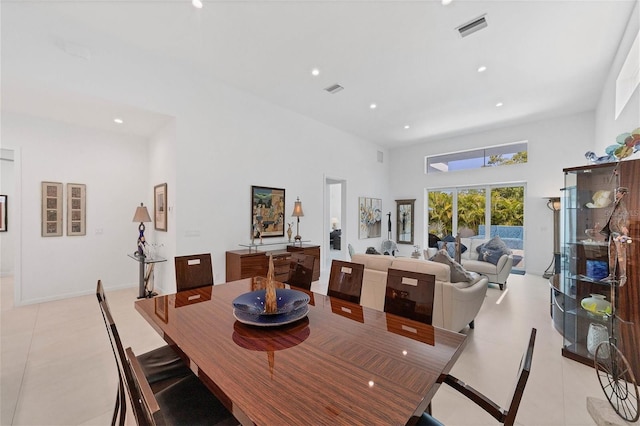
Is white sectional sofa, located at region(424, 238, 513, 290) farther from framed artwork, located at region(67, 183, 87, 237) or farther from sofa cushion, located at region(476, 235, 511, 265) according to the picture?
framed artwork, located at region(67, 183, 87, 237)

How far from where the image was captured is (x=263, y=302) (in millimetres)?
1804

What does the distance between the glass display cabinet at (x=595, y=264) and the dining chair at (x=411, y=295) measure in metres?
1.68

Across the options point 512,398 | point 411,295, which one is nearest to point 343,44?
point 411,295

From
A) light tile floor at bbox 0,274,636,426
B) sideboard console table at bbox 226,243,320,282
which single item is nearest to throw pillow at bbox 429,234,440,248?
light tile floor at bbox 0,274,636,426

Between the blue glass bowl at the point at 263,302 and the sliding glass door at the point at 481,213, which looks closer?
the blue glass bowl at the point at 263,302

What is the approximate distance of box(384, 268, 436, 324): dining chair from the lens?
177 centimetres

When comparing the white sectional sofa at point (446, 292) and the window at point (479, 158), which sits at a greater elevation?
the window at point (479, 158)

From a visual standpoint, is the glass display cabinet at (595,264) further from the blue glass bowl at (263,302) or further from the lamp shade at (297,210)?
the lamp shade at (297,210)

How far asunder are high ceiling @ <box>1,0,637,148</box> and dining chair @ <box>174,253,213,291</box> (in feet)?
8.99

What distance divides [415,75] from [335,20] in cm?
183

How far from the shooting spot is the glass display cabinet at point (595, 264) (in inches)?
87.6

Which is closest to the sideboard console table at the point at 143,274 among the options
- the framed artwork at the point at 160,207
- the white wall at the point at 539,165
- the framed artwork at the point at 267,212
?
the framed artwork at the point at 160,207

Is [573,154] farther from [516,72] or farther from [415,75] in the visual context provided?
[415,75]

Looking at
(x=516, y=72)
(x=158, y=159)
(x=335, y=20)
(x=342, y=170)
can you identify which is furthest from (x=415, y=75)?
(x=158, y=159)
